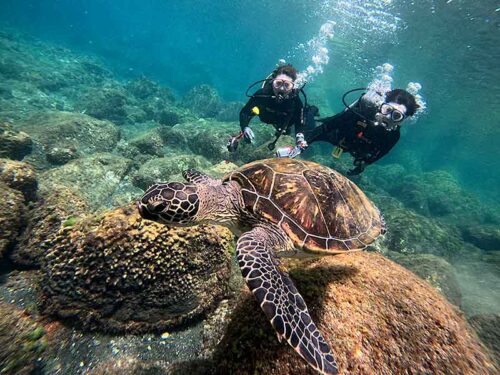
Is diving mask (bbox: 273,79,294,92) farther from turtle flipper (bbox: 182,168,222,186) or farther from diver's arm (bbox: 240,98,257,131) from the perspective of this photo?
turtle flipper (bbox: 182,168,222,186)

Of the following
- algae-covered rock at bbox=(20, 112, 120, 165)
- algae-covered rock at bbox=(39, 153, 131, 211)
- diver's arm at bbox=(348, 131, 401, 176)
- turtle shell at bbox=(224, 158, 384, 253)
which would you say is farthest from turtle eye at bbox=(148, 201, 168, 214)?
algae-covered rock at bbox=(20, 112, 120, 165)

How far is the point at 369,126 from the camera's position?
772 centimetres

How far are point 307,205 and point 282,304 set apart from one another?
1.52m

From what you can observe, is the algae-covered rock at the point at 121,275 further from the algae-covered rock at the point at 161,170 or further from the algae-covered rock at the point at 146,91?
the algae-covered rock at the point at 146,91

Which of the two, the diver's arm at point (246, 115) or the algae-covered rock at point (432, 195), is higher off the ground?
the diver's arm at point (246, 115)

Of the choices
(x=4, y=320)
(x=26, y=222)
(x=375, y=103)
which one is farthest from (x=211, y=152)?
(x=4, y=320)

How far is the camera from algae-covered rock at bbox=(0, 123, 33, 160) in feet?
23.7

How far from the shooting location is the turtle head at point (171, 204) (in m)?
2.71

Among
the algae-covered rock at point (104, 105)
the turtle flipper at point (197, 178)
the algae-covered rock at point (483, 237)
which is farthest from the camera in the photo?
the algae-covered rock at point (104, 105)

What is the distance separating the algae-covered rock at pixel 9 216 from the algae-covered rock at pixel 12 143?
3.64 meters

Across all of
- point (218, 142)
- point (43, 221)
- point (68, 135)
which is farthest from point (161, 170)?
point (68, 135)

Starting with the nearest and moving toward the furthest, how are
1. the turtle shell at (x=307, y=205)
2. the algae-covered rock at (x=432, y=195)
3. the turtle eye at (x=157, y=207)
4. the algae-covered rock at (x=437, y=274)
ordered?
the turtle eye at (x=157, y=207) → the turtle shell at (x=307, y=205) → the algae-covered rock at (x=437, y=274) → the algae-covered rock at (x=432, y=195)

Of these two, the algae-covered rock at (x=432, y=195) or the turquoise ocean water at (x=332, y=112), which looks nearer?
the turquoise ocean water at (x=332, y=112)

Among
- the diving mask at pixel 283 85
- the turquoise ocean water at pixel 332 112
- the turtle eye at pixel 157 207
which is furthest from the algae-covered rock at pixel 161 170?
the turtle eye at pixel 157 207
